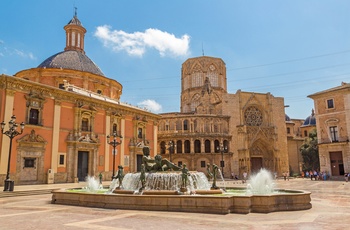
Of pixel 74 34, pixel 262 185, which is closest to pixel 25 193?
pixel 262 185

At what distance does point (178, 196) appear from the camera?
9.36 meters

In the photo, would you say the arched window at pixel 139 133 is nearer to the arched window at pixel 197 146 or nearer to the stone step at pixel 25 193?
the arched window at pixel 197 146

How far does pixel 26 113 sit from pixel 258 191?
61.4 feet

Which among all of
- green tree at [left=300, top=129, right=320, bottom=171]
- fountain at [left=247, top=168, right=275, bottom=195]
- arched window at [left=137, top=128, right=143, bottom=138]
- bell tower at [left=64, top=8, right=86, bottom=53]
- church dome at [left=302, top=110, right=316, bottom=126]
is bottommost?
fountain at [left=247, top=168, right=275, bottom=195]

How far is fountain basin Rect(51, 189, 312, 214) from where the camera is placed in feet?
29.4

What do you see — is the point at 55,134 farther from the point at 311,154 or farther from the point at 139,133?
the point at 311,154

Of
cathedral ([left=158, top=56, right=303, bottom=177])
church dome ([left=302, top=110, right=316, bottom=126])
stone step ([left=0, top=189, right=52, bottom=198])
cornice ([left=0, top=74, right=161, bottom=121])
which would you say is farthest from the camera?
church dome ([left=302, top=110, right=316, bottom=126])

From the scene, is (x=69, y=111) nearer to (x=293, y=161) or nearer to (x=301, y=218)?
(x=301, y=218)

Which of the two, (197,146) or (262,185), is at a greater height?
(197,146)

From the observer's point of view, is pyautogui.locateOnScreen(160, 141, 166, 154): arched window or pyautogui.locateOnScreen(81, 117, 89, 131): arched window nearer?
pyautogui.locateOnScreen(81, 117, 89, 131): arched window

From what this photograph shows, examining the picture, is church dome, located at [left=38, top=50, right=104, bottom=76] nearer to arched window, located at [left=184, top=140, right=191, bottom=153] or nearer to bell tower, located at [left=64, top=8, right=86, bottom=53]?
bell tower, located at [left=64, top=8, right=86, bottom=53]

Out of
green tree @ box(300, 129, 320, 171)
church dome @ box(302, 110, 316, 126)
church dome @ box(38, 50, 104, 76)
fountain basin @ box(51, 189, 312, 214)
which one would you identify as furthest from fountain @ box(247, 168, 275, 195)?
church dome @ box(302, 110, 316, 126)

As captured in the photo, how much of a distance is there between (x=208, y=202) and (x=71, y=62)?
1106 inches

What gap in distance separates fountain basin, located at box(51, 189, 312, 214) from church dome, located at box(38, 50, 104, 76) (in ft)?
80.3
